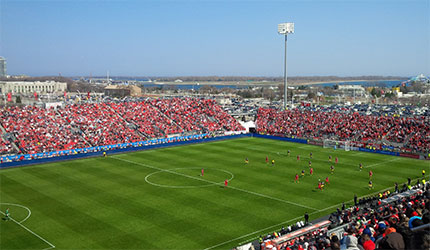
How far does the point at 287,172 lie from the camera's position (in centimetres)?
4462

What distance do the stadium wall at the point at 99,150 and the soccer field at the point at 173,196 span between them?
1969 millimetres

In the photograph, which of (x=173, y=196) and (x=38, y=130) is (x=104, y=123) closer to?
(x=38, y=130)

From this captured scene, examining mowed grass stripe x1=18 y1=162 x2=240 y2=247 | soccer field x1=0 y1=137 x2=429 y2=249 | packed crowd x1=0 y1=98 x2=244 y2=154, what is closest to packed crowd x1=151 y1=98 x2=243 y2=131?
packed crowd x1=0 y1=98 x2=244 y2=154

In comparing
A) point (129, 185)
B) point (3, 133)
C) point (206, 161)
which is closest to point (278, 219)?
point (129, 185)

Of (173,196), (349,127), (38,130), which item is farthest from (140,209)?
(349,127)

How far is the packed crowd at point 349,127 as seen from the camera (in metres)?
58.8

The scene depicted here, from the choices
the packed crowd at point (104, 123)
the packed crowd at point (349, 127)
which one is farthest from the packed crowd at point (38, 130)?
the packed crowd at point (349, 127)

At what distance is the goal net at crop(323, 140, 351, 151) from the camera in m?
58.9

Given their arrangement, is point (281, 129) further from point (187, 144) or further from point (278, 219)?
point (278, 219)

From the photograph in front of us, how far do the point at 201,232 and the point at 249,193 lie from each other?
1025 centimetres

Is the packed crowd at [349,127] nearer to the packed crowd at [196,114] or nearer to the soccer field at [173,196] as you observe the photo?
the packed crowd at [196,114]

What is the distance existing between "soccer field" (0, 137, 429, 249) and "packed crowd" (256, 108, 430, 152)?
7.60m

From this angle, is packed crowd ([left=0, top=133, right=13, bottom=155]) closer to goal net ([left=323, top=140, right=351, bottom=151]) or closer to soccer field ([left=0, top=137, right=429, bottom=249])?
soccer field ([left=0, top=137, right=429, bottom=249])

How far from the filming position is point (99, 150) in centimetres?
5672
